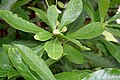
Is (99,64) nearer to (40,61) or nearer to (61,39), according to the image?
(61,39)

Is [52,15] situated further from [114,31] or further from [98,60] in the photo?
[98,60]

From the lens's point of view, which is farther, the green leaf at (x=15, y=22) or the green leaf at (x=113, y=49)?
the green leaf at (x=113, y=49)

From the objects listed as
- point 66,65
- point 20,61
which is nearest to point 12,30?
point 66,65

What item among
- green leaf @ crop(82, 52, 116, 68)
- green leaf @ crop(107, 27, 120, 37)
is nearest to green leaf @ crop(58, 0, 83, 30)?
green leaf @ crop(107, 27, 120, 37)

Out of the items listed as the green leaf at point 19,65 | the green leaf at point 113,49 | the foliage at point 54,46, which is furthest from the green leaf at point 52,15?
the green leaf at point 113,49

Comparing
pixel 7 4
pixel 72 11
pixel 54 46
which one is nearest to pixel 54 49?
pixel 54 46

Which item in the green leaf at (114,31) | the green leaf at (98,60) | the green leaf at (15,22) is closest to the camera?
the green leaf at (15,22)

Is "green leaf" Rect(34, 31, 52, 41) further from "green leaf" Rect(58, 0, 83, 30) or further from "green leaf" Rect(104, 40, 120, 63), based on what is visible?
"green leaf" Rect(104, 40, 120, 63)

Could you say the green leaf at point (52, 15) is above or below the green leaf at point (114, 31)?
above

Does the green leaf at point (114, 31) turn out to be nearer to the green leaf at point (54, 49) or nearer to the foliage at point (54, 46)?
the foliage at point (54, 46)
